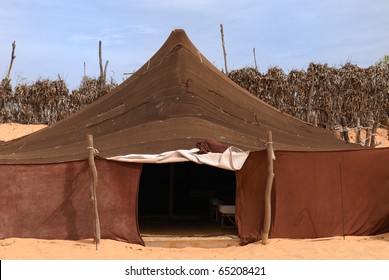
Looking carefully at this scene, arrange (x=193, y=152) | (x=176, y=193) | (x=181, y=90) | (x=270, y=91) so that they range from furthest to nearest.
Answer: (x=270, y=91), (x=176, y=193), (x=181, y=90), (x=193, y=152)

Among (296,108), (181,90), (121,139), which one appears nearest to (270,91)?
(296,108)

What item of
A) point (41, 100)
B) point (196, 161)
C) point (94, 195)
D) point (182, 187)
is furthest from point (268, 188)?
point (41, 100)

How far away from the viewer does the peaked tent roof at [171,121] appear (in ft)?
33.6

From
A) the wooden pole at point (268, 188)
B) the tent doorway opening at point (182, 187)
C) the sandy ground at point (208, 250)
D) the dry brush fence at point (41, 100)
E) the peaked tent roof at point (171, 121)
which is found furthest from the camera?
the dry brush fence at point (41, 100)

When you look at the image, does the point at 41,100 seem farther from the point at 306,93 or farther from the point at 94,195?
the point at 94,195

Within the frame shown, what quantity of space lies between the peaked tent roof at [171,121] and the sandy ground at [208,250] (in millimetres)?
1480

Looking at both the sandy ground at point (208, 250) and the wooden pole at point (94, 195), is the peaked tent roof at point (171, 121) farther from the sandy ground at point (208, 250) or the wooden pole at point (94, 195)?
the sandy ground at point (208, 250)

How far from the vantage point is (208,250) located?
905 centimetres

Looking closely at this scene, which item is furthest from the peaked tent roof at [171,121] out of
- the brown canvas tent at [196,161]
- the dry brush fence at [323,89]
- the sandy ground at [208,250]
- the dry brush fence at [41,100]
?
the dry brush fence at [41,100]

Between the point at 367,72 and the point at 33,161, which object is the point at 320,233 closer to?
the point at 33,161

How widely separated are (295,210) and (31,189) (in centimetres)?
399

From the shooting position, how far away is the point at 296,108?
17891mm

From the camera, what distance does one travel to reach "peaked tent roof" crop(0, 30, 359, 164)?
10250mm

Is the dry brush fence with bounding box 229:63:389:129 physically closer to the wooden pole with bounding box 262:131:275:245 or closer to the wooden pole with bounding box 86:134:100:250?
the wooden pole with bounding box 262:131:275:245
